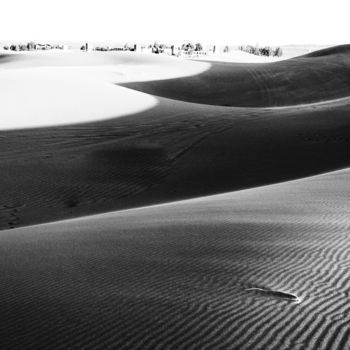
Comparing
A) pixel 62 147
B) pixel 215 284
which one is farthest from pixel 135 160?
pixel 215 284

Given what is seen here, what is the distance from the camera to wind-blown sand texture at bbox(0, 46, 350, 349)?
10.4 feet

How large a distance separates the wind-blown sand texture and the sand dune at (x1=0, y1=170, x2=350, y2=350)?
1cm

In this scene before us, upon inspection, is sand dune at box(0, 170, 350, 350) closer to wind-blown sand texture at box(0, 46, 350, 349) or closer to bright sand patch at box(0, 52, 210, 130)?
wind-blown sand texture at box(0, 46, 350, 349)

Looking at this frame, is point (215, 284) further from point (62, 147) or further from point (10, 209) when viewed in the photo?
point (62, 147)

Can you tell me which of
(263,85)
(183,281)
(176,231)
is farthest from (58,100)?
(263,85)

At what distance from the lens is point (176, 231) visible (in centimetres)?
586

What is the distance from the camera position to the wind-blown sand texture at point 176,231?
10.4 ft

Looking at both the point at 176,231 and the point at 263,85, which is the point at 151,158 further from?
the point at 263,85

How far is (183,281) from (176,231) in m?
1.85

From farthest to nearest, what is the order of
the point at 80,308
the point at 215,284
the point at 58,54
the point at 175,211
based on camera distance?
the point at 58,54
the point at 175,211
the point at 215,284
the point at 80,308

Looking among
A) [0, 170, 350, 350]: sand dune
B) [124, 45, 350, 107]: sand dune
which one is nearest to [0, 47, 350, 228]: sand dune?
[0, 170, 350, 350]: sand dune

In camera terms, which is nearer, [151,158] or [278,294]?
[278,294]

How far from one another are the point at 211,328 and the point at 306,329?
48 cm

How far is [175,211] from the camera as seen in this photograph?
7.40 meters
